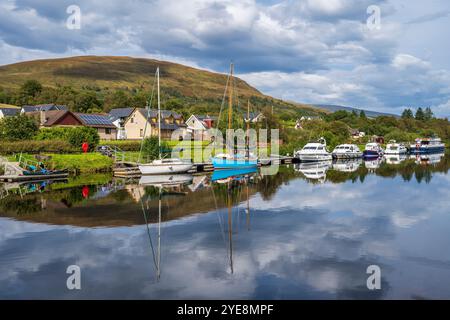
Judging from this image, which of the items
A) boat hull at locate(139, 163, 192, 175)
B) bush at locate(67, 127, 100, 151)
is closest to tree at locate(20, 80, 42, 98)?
bush at locate(67, 127, 100, 151)

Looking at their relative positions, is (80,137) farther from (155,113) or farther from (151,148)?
(155,113)

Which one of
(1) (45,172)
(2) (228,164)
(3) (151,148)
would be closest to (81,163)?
(1) (45,172)

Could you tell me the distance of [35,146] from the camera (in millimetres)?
54062

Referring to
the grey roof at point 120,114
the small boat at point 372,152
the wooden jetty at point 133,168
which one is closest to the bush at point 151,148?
the wooden jetty at point 133,168

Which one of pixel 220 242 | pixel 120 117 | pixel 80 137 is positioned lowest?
pixel 220 242

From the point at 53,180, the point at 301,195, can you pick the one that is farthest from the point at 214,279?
the point at 53,180

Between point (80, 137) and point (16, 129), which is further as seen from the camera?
point (16, 129)

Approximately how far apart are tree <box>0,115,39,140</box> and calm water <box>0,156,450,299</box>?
1983 centimetres

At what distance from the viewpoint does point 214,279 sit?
1669 cm

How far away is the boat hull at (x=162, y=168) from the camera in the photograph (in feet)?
168

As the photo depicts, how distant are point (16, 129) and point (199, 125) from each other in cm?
6432

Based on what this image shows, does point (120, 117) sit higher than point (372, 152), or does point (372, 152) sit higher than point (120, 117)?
point (120, 117)
